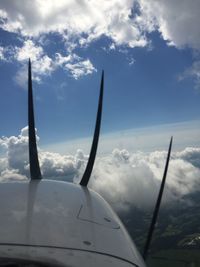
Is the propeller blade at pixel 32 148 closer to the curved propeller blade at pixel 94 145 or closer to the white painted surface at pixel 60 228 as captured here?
the curved propeller blade at pixel 94 145

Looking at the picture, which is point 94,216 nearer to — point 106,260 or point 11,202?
point 11,202

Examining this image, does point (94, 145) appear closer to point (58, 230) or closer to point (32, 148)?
point (32, 148)

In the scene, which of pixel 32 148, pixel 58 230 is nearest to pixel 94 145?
pixel 32 148

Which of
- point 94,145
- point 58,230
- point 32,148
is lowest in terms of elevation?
point 58,230

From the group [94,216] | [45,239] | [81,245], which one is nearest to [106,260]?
[81,245]

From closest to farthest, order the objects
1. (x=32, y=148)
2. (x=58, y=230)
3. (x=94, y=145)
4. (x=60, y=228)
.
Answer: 1. (x=58, y=230)
2. (x=60, y=228)
3. (x=94, y=145)
4. (x=32, y=148)

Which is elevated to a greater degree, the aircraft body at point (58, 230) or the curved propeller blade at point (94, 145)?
the curved propeller blade at point (94, 145)

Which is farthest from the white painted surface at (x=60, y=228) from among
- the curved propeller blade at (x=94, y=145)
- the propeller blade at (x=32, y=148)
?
the curved propeller blade at (x=94, y=145)
